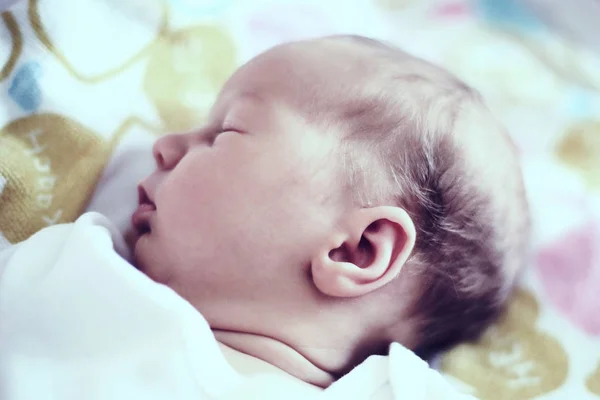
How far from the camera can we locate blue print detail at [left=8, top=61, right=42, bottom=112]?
2.98 ft

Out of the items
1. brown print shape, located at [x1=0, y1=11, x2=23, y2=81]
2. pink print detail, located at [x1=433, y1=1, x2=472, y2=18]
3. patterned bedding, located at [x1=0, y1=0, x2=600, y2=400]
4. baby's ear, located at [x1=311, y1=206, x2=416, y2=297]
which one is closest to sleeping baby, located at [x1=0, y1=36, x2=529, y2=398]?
baby's ear, located at [x1=311, y1=206, x2=416, y2=297]

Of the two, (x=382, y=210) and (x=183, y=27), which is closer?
(x=382, y=210)

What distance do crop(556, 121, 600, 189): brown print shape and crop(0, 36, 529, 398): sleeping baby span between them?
306mm

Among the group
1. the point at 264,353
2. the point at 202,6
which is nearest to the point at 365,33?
the point at 202,6

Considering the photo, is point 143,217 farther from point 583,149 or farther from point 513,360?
point 583,149

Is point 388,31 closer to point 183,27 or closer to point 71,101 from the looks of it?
point 183,27

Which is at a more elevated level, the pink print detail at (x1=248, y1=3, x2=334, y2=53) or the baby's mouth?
the pink print detail at (x1=248, y1=3, x2=334, y2=53)

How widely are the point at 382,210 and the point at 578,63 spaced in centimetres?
66

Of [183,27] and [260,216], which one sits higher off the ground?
[183,27]

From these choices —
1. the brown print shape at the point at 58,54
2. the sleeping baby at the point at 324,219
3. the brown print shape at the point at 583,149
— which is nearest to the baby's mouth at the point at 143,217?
the sleeping baby at the point at 324,219

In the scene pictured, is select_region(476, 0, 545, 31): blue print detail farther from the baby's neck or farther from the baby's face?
the baby's neck

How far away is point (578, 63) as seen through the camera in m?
1.22

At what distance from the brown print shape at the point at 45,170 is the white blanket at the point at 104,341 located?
5.1 inches

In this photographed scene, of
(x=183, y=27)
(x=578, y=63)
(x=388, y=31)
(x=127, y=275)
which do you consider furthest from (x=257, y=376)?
(x=578, y=63)
